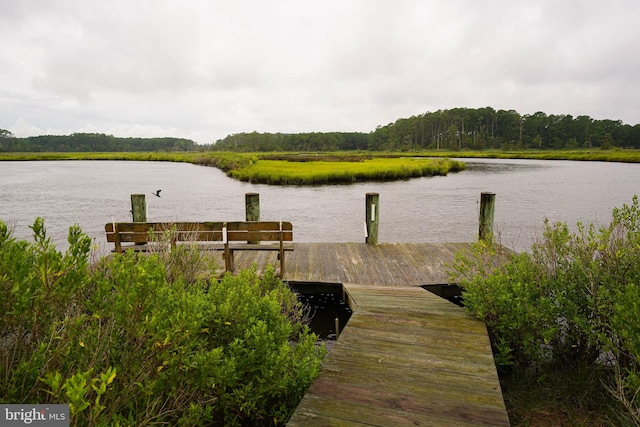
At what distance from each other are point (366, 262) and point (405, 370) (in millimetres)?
4973

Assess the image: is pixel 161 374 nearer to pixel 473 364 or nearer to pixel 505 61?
pixel 473 364

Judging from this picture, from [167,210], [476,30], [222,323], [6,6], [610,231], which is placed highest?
[476,30]

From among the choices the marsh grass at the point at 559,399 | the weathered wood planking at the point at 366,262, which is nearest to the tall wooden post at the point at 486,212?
Answer: the weathered wood planking at the point at 366,262

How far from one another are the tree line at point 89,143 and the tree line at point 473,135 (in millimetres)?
38300

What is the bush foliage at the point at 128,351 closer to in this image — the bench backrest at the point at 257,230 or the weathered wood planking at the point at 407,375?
the weathered wood planking at the point at 407,375

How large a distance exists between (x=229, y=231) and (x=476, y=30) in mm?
45797

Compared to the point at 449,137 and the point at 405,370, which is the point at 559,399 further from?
the point at 449,137

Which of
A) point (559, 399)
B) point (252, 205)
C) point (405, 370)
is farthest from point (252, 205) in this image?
point (559, 399)

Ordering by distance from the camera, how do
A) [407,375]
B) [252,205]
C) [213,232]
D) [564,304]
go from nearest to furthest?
1. [407,375]
2. [564,304]
3. [213,232]
4. [252,205]

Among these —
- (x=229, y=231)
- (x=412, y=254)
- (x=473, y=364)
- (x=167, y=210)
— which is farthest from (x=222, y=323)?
(x=167, y=210)

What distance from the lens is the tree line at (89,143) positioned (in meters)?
164

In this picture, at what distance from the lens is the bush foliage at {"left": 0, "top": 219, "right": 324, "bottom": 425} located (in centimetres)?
195

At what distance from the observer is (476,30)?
41875 millimetres

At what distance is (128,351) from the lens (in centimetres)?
261
